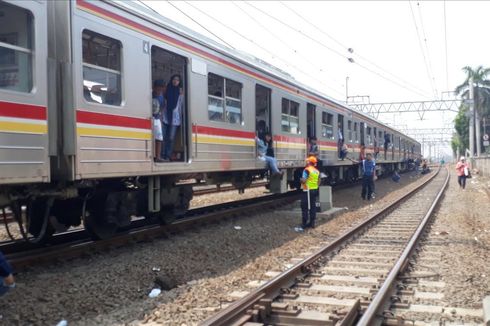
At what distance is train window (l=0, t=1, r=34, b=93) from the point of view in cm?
554

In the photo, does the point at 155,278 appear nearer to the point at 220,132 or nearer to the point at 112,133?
the point at 112,133

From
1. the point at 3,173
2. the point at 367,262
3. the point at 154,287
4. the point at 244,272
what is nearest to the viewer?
the point at 3,173

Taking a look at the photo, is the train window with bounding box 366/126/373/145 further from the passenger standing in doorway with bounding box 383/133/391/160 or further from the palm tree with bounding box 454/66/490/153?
the palm tree with bounding box 454/66/490/153

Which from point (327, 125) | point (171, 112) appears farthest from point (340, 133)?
point (171, 112)

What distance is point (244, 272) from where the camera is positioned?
268 inches

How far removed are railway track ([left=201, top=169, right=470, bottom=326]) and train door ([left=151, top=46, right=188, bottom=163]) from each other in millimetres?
2887

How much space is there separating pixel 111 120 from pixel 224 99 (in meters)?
3.51

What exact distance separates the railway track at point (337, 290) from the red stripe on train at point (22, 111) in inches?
116

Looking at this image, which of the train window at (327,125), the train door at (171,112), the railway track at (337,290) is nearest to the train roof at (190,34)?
the train door at (171,112)

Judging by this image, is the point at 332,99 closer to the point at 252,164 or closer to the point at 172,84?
the point at 252,164

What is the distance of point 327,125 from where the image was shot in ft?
56.9

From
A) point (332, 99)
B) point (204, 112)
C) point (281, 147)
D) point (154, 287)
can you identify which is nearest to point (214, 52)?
point (204, 112)

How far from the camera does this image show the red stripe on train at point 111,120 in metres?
6.30

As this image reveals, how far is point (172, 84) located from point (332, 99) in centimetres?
1049
